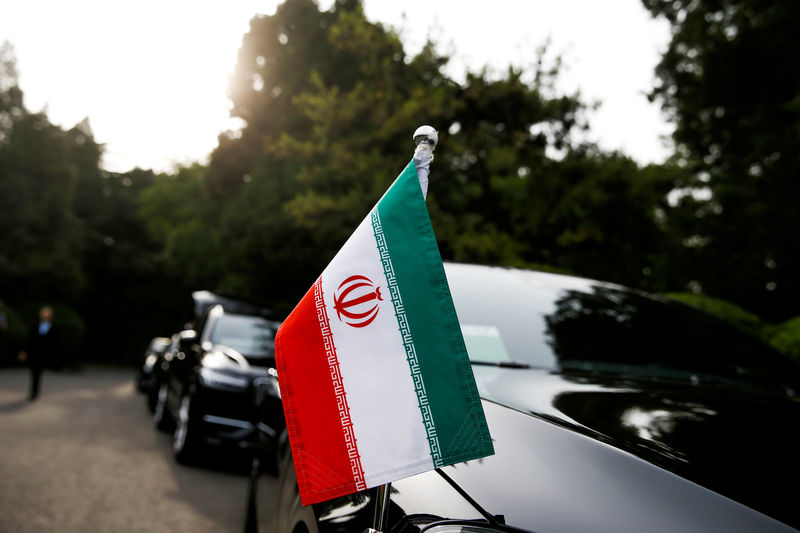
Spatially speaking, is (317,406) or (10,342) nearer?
(317,406)

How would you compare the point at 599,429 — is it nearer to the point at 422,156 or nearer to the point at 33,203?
the point at 422,156

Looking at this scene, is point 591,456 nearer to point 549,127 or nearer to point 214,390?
point 214,390

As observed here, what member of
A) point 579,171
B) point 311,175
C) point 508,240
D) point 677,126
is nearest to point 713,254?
point 677,126

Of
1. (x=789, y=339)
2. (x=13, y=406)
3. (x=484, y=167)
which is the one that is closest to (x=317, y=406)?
(x=789, y=339)

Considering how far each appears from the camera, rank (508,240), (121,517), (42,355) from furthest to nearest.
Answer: (508,240) → (42,355) → (121,517)

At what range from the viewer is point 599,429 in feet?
5.00

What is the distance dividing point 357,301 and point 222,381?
17.4ft

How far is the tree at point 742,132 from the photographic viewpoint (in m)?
13.5

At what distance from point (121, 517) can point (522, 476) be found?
4.05 meters

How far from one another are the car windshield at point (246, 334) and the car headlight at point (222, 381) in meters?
0.38

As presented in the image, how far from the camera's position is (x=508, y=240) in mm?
12352

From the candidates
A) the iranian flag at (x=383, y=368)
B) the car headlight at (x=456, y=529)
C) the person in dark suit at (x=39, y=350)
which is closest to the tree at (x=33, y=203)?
the person in dark suit at (x=39, y=350)

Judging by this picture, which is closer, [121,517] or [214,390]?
[121,517]

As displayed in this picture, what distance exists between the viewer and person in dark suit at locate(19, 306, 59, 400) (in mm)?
10922
